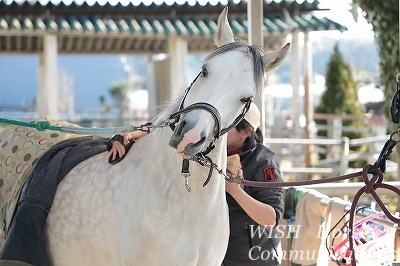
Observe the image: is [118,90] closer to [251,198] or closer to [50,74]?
[50,74]

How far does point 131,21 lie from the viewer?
531 inches

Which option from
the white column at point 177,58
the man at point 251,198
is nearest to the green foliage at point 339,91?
the white column at point 177,58

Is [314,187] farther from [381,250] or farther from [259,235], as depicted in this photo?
[381,250]

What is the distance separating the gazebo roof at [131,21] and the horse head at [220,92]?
9404mm

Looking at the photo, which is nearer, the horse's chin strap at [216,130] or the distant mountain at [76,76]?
the horse's chin strap at [216,130]

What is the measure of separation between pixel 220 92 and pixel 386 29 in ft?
15.0

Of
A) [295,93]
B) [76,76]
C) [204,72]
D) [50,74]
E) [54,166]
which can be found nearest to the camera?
[204,72]

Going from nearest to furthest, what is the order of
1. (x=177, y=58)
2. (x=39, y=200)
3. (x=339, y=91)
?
(x=39, y=200), (x=177, y=58), (x=339, y=91)

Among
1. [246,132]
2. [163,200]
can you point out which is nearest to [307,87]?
[246,132]

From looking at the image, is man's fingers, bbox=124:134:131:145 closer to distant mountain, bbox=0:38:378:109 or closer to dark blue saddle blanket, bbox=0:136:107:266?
dark blue saddle blanket, bbox=0:136:107:266

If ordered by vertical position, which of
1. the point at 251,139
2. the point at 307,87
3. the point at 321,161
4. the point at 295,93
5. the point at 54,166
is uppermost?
the point at 307,87

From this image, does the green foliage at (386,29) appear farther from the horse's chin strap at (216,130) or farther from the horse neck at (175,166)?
the horse's chin strap at (216,130)

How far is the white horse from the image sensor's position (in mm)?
3459

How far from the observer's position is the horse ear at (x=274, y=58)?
3.63m
